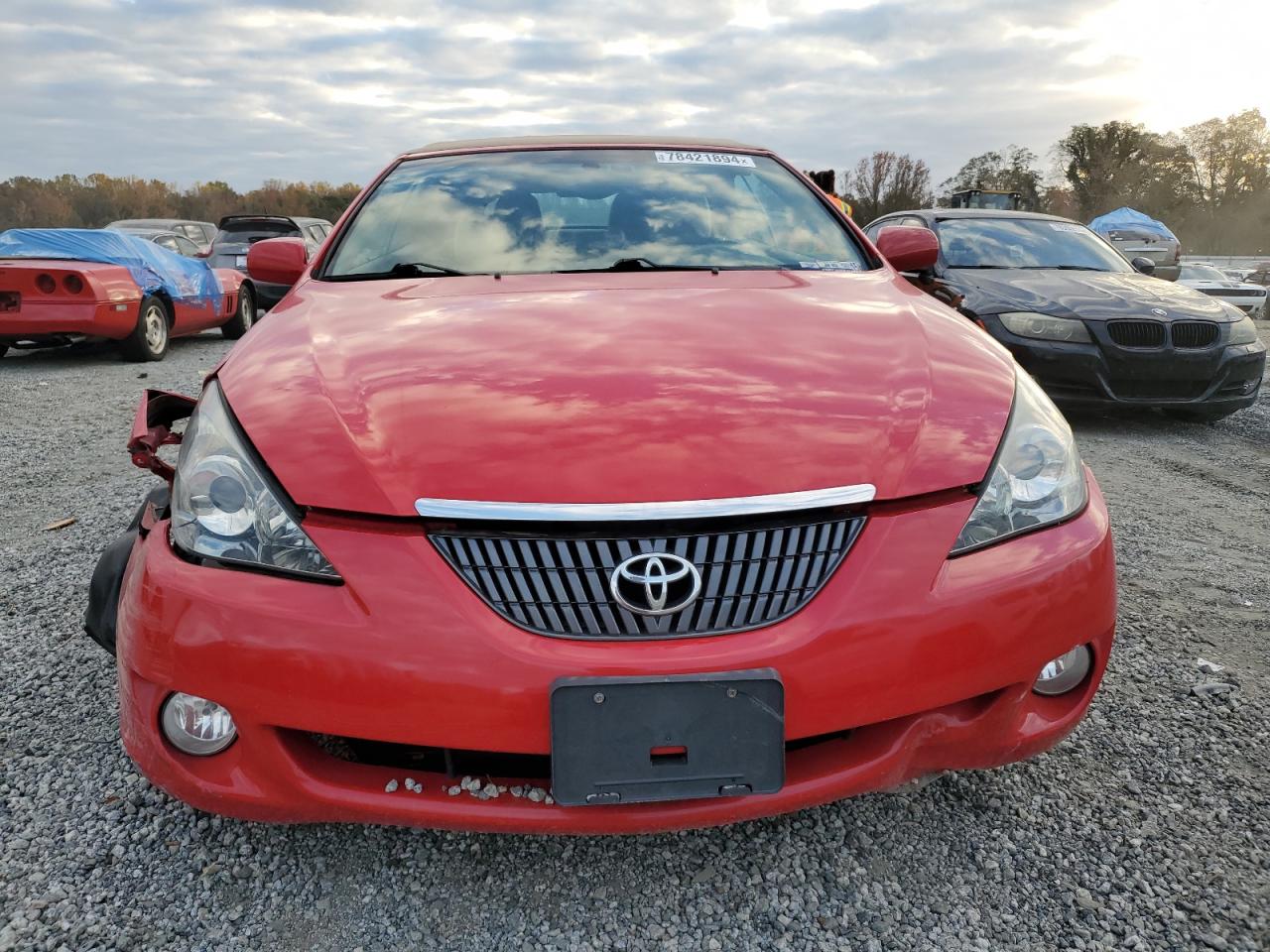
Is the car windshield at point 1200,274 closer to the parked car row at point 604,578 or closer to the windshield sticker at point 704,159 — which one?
the windshield sticker at point 704,159

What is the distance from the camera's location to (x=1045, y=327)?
5547mm

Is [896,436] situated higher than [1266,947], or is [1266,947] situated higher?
[896,436]

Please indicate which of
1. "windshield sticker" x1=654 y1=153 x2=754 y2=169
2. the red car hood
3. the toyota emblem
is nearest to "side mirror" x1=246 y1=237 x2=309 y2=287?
the red car hood

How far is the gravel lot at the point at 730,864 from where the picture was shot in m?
1.48

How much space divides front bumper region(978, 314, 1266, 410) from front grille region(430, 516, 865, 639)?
467 cm

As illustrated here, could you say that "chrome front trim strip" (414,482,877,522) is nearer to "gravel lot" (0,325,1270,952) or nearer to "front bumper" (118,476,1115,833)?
"front bumper" (118,476,1115,833)

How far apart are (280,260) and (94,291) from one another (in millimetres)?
5828

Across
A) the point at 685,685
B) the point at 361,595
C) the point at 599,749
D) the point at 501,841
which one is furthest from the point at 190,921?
the point at 685,685

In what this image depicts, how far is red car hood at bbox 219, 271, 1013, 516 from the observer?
4.61 feet

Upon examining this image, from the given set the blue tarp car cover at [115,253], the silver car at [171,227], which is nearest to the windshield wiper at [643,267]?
the blue tarp car cover at [115,253]

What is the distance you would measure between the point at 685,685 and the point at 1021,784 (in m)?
1.00

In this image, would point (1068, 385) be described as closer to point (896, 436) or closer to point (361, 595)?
point (896, 436)

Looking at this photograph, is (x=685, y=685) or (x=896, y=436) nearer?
(x=685, y=685)

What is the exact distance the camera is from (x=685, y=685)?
128 centimetres
